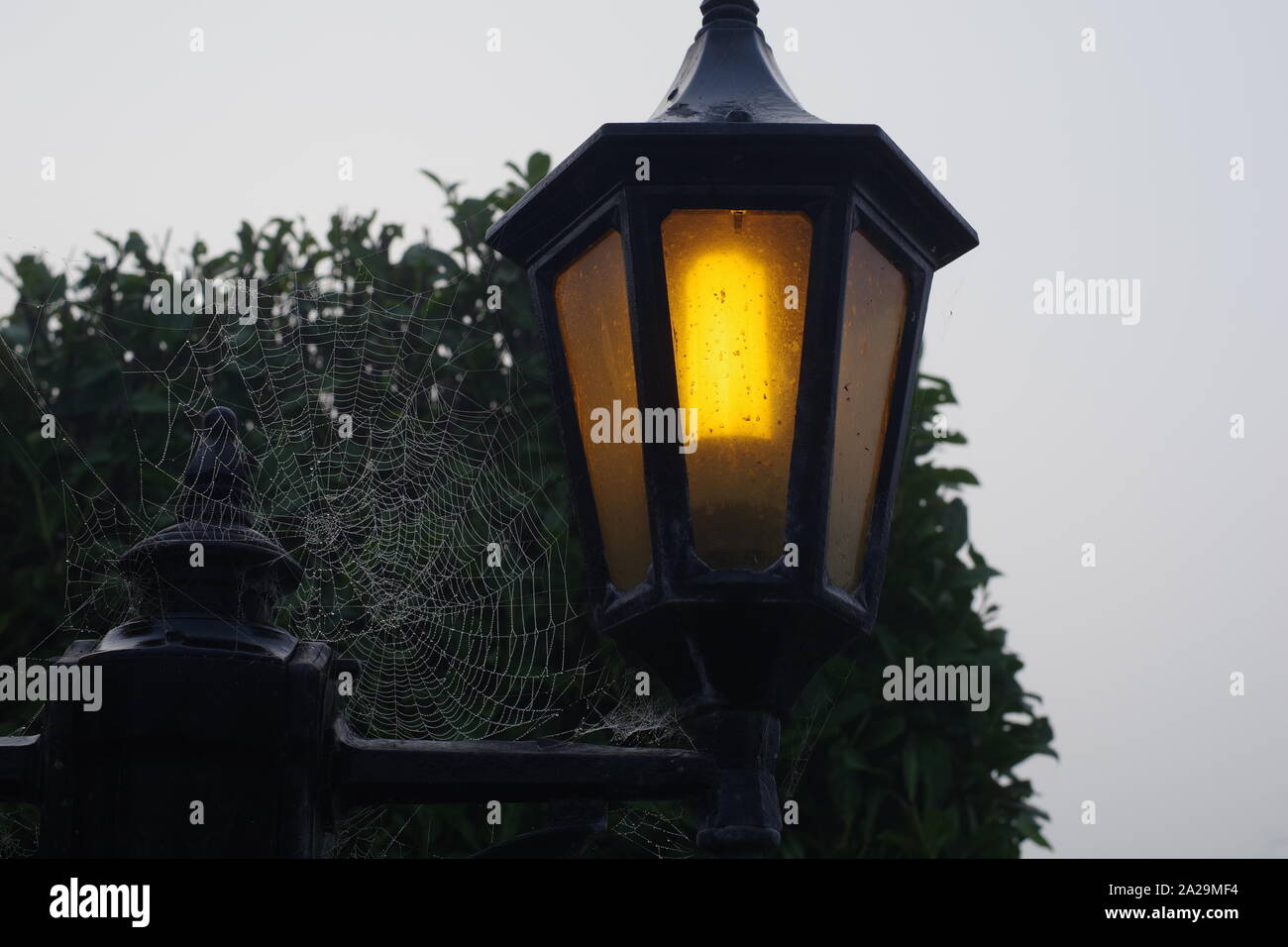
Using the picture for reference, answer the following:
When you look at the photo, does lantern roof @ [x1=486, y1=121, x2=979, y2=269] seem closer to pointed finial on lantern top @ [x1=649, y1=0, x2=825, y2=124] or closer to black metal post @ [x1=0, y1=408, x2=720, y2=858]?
pointed finial on lantern top @ [x1=649, y1=0, x2=825, y2=124]

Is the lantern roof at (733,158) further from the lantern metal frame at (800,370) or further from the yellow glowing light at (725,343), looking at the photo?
the yellow glowing light at (725,343)

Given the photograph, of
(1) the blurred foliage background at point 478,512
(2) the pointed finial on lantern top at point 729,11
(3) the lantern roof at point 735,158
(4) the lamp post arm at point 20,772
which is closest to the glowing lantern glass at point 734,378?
(3) the lantern roof at point 735,158

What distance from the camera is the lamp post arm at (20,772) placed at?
7.42 ft

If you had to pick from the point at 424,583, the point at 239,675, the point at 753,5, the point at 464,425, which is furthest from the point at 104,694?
the point at 464,425

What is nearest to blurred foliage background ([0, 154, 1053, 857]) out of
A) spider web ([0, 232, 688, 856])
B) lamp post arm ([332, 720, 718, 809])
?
spider web ([0, 232, 688, 856])

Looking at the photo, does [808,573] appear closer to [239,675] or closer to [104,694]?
[239,675]

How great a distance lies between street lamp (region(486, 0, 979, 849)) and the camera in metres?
2.21

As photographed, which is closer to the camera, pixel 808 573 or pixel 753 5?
pixel 808 573

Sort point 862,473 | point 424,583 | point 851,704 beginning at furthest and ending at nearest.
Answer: point 851,704
point 424,583
point 862,473

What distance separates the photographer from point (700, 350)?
2.26 m

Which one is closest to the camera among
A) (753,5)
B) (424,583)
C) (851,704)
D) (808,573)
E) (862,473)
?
(808,573)

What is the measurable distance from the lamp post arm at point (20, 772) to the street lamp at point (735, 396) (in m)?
0.92

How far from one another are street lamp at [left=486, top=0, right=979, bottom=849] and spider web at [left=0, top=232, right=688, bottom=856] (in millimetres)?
1502
